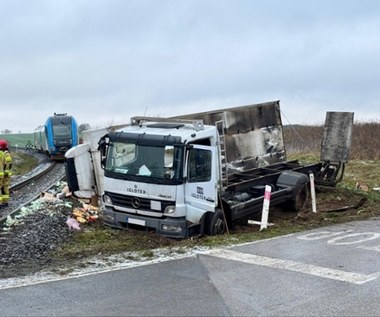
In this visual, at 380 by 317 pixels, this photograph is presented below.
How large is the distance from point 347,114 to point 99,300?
12.6 meters

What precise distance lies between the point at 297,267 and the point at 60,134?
30106 mm

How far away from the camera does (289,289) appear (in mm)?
6996

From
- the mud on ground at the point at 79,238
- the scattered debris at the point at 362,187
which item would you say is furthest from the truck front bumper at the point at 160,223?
the scattered debris at the point at 362,187

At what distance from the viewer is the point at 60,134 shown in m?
36.2

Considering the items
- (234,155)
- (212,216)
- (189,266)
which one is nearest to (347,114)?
(234,155)

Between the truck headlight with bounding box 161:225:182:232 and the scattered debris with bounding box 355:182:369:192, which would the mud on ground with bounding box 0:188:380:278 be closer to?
the truck headlight with bounding box 161:225:182:232

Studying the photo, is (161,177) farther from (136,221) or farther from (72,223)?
(72,223)

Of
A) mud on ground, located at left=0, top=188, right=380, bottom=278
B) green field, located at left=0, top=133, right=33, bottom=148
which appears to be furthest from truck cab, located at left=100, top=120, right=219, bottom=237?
green field, located at left=0, top=133, right=33, bottom=148

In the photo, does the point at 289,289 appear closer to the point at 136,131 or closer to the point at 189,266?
the point at 189,266

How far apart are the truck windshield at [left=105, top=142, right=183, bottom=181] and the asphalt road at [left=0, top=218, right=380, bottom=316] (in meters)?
2.00

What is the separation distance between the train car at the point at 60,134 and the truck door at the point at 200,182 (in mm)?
26181

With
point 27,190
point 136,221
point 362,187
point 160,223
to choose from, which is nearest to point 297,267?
point 160,223

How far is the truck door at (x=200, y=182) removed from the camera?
417 inches

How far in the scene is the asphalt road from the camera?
20.3ft
